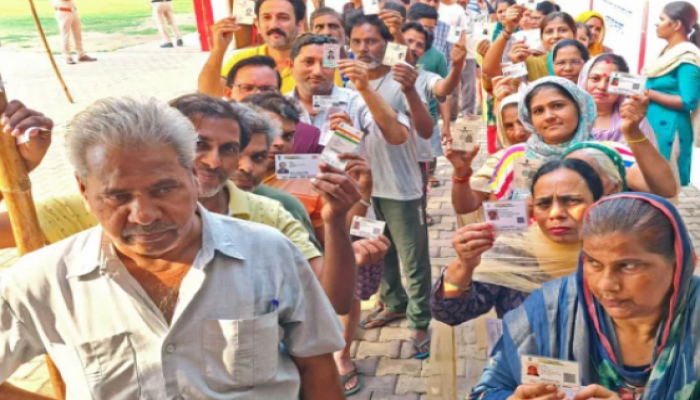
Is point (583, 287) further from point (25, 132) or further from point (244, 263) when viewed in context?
point (25, 132)

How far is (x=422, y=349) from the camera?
471cm

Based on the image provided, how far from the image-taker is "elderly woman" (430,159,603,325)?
291 centimetres

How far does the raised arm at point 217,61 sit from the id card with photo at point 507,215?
275 centimetres

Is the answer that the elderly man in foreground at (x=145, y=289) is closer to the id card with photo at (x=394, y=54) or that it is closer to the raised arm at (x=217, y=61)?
the raised arm at (x=217, y=61)

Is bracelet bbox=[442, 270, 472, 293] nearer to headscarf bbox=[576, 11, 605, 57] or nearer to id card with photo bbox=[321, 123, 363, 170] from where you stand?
id card with photo bbox=[321, 123, 363, 170]

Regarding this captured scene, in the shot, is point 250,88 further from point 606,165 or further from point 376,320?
point 606,165

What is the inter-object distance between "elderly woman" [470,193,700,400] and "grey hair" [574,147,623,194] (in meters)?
1.11

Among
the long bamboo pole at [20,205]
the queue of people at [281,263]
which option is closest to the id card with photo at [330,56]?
the queue of people at [281,263]

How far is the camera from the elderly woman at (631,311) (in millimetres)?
2174

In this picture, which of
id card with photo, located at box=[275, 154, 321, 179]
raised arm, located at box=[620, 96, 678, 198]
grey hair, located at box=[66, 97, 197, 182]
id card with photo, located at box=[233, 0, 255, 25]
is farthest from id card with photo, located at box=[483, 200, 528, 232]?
id card with photo, located at box=[233, 0, 255, 25]

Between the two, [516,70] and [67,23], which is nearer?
[516,70]

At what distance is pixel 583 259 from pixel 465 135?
4.99ft

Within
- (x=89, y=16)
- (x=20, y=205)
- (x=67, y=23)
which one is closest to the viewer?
(x=20, y=205)

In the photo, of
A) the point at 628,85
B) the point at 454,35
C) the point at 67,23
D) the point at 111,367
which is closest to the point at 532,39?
the point at 454,35
